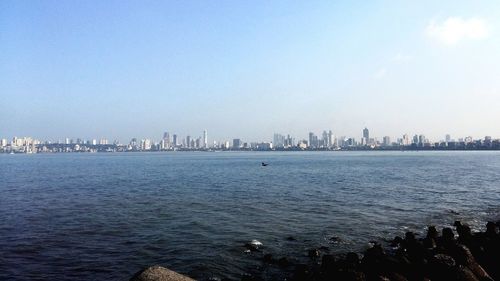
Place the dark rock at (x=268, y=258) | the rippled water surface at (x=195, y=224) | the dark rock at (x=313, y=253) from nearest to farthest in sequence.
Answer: the dark rock at (x=268, y=258) → the rippled water surface at (x=195, y=224) → the dark rock at (x=313, y=253)

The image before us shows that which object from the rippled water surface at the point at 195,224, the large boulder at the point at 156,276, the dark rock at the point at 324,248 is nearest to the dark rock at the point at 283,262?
the rippled water surface at the point at 195,224

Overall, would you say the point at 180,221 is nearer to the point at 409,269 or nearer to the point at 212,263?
the point at 212,263

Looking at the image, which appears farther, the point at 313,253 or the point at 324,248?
the point at 324,248

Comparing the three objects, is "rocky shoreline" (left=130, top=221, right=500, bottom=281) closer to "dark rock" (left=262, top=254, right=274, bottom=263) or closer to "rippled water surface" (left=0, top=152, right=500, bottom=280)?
"dark rock" (left=262, top=254, right=274, bottom=263)

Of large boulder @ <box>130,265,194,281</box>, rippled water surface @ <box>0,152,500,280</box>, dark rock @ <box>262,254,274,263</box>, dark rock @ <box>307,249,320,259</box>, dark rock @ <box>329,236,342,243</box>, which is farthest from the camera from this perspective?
dark rock @ <box>329,236,342,243</box>

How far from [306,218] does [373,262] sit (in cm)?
1314

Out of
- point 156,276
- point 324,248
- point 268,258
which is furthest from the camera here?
point 324,248

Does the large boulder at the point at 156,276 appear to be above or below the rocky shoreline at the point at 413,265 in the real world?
above

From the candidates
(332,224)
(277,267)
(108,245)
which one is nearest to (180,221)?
(108,245)

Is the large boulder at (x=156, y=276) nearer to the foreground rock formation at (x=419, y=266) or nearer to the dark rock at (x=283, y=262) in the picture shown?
the foreground rock formation at (x=419, y=266)

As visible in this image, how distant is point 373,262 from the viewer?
12812 mm

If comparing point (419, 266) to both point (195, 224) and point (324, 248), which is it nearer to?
point (324, 248)

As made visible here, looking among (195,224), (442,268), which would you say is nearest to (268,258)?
(442,268)

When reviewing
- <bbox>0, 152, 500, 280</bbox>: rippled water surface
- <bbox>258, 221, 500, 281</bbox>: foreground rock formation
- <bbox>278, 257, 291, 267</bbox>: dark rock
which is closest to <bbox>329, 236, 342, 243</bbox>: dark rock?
<bbox>0, 152, 500, 280</bbox>: rippled water surface
